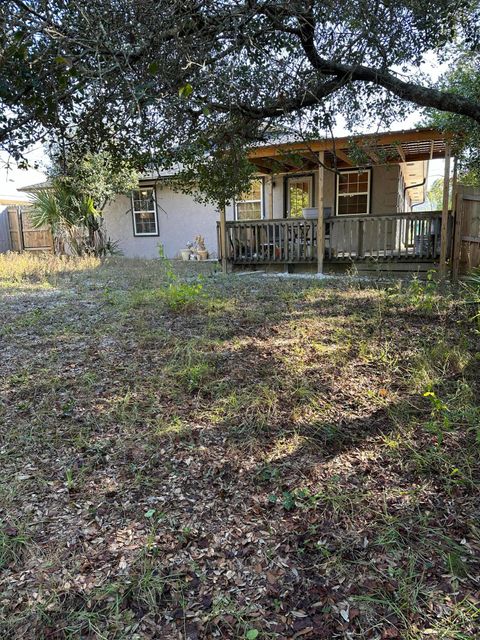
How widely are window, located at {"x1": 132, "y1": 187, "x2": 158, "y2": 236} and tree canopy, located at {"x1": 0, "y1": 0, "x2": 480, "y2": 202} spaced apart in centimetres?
957

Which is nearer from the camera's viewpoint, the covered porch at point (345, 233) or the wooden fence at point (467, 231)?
the wooden fence at point (467, 231)

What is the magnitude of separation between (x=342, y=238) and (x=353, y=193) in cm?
310

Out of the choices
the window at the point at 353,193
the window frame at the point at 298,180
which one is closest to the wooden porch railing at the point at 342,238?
the window at the point at 353,193

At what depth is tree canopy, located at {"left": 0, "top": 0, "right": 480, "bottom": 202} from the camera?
9.61ft

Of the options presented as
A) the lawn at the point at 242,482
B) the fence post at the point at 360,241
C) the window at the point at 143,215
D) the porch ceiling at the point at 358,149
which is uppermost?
the porch ceiling at the point at 358,149

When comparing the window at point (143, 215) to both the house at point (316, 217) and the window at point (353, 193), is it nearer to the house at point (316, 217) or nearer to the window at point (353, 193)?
the house at point (316, 217)

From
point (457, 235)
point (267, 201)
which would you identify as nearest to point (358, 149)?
point (457, 235)

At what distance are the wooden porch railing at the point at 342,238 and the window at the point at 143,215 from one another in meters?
5.13

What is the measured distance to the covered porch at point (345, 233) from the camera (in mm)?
8086

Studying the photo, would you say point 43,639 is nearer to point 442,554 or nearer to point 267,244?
point 442,554

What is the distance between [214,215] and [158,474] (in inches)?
473

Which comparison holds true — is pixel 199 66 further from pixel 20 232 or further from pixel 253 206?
pixel 20 232

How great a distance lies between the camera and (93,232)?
13117 mm

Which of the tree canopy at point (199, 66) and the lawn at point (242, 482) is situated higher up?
the tree canopy at point (199, 66)
